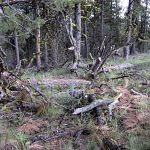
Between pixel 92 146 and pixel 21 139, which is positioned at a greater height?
A: pixel 21 139

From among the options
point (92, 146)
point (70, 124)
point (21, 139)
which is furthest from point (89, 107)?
point (21, 139)

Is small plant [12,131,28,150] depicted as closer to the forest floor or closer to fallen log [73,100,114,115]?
the forest floor

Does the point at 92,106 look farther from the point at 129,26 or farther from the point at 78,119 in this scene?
the point at 129,26

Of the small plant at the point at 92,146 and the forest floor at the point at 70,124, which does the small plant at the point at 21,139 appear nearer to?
the forest floor at the point at 70,124

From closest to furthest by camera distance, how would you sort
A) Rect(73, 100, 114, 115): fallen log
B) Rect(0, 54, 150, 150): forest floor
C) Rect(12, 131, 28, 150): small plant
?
Rect(12, 131, 28, 150): small plant < Rect(0, 54, 150, 150): forest floor < Rect(73, 100, 114, 115): fallen log

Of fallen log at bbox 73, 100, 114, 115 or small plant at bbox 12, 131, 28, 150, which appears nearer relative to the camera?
small plant at bbox 12, 131, 28, 150

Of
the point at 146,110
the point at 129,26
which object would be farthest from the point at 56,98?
the point at 129,26

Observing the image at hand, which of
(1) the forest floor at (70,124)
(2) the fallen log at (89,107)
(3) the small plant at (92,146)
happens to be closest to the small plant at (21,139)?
(1) the forest floor at (70,124)

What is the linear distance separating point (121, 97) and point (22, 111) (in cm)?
207

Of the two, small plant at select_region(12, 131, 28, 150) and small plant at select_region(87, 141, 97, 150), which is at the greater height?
small plant at select_region(12, 131, 28, 150)

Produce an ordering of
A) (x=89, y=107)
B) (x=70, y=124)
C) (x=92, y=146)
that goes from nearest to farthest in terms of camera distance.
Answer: (x=92, y=146), (x=70, y=124), (x=89, y=107)

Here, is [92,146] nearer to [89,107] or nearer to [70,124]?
[70,124]

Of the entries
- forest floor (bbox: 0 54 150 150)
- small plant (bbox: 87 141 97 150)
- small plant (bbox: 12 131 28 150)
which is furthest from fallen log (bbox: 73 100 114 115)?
small plant (bbox: 12 131 28 150)

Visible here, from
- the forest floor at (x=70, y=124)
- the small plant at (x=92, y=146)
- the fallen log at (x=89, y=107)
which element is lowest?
the small plant at (x=92, y=146)
